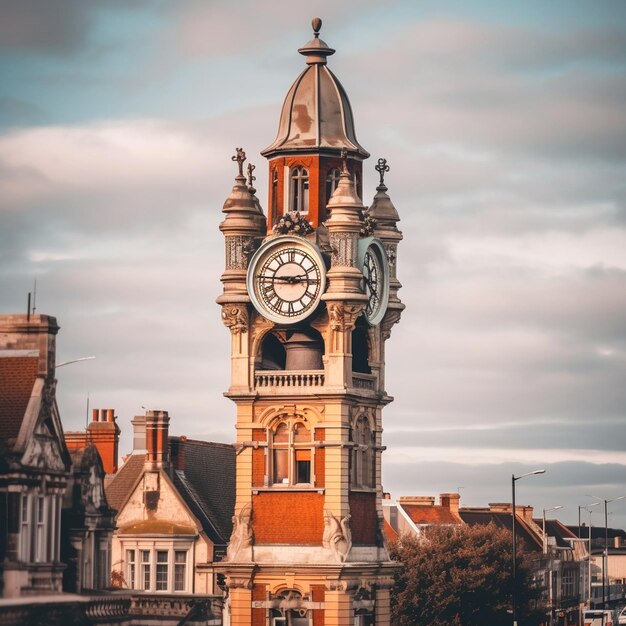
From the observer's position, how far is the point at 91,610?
2963 inches

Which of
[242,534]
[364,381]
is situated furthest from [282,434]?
[242,534]

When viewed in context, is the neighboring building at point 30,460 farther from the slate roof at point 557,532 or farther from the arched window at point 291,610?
the slate roof at point 557,532

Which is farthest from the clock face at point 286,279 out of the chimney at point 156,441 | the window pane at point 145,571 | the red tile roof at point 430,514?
the red tile roof at point 430,514

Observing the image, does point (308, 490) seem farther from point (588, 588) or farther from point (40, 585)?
point (588, 588)

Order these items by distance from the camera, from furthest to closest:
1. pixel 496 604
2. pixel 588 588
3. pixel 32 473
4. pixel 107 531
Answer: pixel 588 588
pixel 496 604
pixel 107 531
pixel 32 473

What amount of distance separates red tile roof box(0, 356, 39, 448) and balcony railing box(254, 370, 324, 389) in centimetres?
3385

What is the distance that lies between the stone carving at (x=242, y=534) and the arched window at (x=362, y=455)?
4924 mm

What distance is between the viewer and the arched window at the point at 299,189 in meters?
110

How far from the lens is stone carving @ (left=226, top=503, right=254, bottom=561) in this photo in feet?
351

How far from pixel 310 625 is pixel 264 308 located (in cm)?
1408

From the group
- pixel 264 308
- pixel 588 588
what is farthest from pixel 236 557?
pixel 588 588

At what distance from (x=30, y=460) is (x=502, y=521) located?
100m

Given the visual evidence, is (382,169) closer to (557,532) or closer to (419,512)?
(419,512)

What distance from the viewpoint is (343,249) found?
106438 mm
